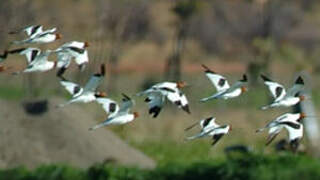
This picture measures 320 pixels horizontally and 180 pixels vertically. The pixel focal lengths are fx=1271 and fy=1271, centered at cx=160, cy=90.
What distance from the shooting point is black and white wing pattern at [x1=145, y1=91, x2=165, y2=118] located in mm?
9102

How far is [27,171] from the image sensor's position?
1662 centimetres

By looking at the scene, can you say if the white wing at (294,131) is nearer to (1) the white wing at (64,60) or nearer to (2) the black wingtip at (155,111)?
(2) the black wingtip at (155,111)

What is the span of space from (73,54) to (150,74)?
31.0 meters

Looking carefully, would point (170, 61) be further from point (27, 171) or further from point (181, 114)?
point (27, 171)

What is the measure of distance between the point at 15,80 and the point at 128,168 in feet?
52.8

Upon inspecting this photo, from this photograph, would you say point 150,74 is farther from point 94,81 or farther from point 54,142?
point 94,81

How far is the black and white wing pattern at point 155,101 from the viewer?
910 centimetres

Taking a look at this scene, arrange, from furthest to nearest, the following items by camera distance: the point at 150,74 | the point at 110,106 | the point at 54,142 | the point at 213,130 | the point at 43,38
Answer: the point at 150,74 → the point at 54,142 → the point at 110,106 → the point at 213,130 → the point at 43,38

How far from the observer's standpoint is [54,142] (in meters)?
19.1

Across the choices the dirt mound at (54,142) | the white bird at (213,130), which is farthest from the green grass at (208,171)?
the white bird at (213,130)

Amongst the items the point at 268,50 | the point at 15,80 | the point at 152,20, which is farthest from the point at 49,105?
the point at 152,20

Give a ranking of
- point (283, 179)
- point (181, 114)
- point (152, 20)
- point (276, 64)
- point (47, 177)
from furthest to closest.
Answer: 1. point (152, 20)
2. point (276, 64)
3. point (181, 114)
4. point (47, 177)
5. point (283, 179)

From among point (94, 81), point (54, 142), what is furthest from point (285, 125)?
point (54, 142)

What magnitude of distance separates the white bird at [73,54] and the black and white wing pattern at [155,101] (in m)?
0.53
